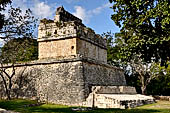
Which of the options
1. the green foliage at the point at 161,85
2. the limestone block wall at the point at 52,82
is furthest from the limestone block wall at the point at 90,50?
the green foliage at the point at 161,85

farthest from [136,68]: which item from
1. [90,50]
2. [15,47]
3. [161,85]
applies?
[15,47]

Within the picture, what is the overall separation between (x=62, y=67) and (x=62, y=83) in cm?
120

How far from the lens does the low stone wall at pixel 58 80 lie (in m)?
15.5

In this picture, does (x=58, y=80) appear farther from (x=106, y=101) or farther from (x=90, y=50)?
(x=90, y=50)

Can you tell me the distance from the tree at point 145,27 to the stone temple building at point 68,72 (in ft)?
13.7

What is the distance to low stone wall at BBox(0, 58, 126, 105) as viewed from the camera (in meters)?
15.5

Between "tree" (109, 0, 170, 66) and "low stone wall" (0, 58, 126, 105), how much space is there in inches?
203

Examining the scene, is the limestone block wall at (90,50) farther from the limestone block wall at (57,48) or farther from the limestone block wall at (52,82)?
the limestone block wall at (52,82)

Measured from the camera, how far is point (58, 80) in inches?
639

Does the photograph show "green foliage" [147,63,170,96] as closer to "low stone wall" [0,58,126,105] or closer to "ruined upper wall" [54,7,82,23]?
"low stone wall" [0,58,126,105]

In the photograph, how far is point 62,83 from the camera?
1598 centimetres

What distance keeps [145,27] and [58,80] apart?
26.0 ft

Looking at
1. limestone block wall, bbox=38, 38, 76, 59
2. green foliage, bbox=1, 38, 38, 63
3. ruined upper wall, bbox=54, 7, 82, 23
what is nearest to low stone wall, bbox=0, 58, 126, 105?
limestone block wall, bbox=38, 38, 76, 59

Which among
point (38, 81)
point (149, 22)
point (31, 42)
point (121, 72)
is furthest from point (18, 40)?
point (121, 72)
